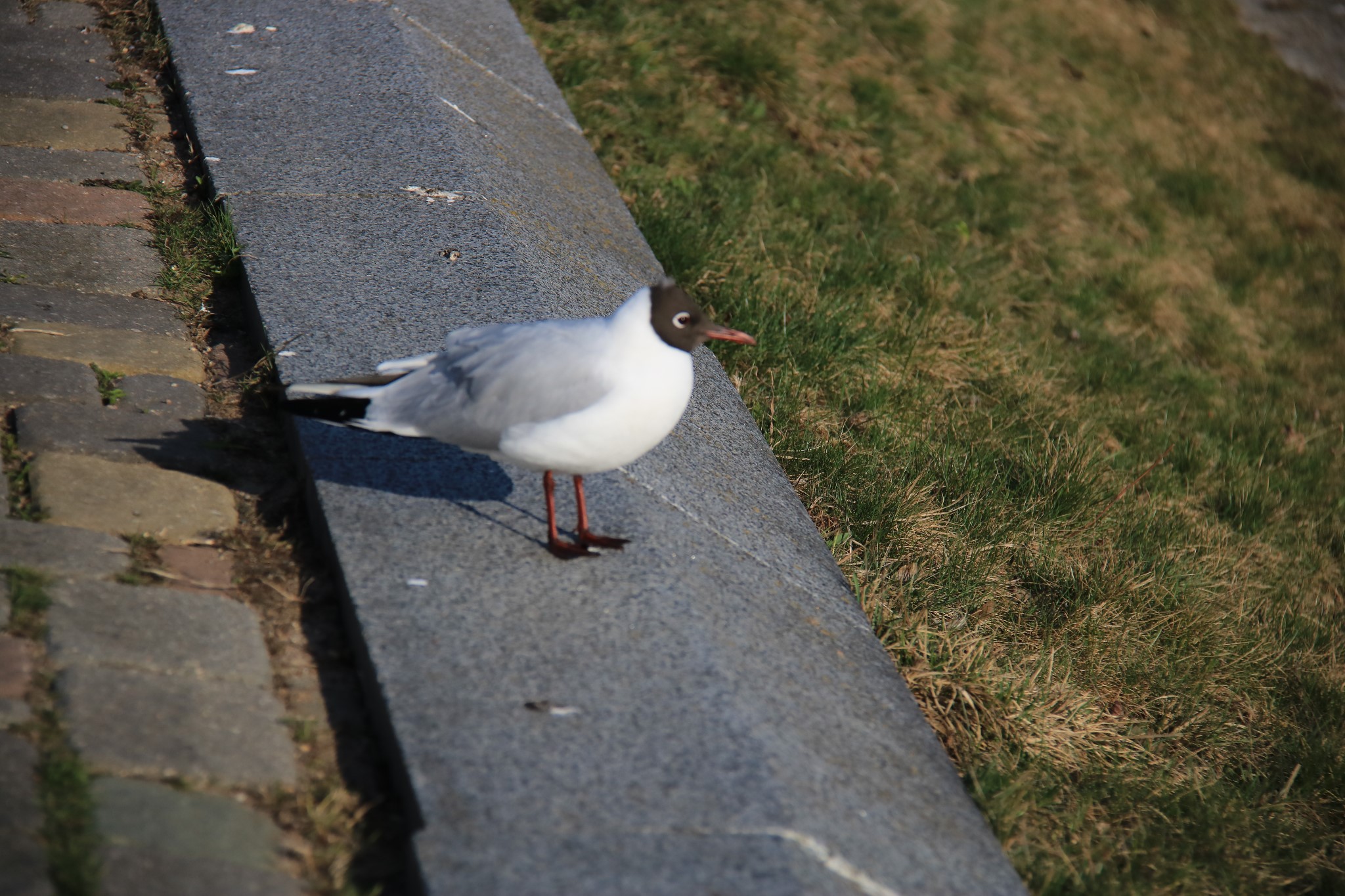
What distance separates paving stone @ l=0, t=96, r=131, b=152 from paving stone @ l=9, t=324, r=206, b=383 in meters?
1.13

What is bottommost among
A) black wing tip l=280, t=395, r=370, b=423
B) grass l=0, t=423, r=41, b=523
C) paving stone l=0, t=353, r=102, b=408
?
paving stone l=0, t=353, r=102, b=408

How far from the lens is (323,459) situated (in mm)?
2943

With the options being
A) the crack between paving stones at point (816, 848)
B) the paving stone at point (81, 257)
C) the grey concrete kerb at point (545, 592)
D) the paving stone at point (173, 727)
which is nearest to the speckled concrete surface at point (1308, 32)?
the grey concrete kerb at point (545, 592)

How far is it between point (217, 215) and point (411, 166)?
2.26 feet

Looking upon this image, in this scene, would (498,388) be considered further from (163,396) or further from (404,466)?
(163,396)

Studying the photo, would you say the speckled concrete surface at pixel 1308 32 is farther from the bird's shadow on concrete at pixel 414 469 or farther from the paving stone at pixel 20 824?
the paving stone at pixel 20 824

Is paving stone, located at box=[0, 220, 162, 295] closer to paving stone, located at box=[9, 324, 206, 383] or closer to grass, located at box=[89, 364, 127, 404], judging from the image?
paving stone, located at box=[9, 324, 206, 383]

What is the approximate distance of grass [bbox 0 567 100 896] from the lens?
1920 mm

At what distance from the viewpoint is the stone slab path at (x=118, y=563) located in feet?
6.73

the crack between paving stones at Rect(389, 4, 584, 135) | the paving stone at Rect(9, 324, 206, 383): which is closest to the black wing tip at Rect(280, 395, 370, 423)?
the paving stone at Rect(9, 324, 206, 383)

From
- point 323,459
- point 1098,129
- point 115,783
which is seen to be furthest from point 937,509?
point 1098,129

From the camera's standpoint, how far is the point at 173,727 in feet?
7.36

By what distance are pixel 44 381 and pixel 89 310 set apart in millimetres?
414

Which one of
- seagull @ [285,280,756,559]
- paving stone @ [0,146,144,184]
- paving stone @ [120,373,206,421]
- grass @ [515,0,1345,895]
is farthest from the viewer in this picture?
paving stone @ [0,146,144,184]
